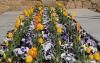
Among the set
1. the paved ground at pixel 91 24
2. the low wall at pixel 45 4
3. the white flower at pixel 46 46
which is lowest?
the paved ground at pixel 91 24

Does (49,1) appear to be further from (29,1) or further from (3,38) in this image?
(3,38)

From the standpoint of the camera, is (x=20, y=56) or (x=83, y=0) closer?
(x=20, y=56)

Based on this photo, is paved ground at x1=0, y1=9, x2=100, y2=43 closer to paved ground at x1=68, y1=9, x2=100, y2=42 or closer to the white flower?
paved ground at x1=68, y1=9, x2=100, y2=42

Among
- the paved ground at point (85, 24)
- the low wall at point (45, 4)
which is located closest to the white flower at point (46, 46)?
the paved ground at point (85, 24)

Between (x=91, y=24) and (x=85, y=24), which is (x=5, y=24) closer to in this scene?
(x=85, y=24)

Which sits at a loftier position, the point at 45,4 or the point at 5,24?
the point at 45,4

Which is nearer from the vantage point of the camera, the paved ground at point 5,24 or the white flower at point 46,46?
the white flower at point 46,46

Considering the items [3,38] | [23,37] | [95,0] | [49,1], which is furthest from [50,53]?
[95,0]

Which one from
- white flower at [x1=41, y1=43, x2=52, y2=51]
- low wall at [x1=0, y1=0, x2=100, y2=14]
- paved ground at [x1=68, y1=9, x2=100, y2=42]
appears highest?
low wall at [x1=0, y1=0, x2=100, y2=14]

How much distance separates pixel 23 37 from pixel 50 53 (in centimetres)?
82

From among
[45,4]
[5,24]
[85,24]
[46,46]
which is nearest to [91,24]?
[85,24]

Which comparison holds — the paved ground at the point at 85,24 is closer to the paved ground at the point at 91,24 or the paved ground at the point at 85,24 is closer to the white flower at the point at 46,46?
the paved ground at the point at 91,24

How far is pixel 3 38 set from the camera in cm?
290

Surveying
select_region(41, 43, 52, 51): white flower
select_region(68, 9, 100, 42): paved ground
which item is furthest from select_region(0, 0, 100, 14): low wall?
select_region(41, 43, 52, 51): white flower
